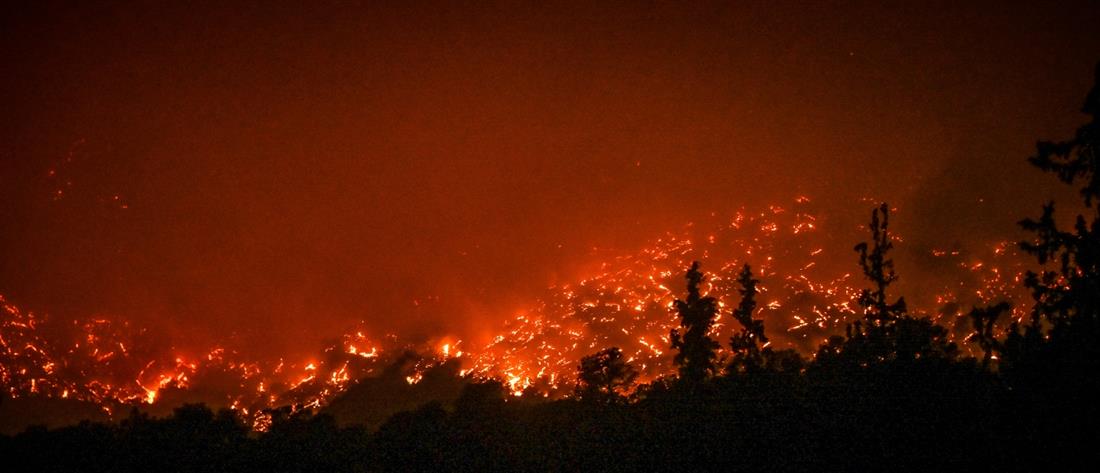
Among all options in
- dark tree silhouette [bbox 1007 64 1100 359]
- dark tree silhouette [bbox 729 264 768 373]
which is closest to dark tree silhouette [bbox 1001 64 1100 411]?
dark tree silhouette [bbox 1007 64 1100 359]

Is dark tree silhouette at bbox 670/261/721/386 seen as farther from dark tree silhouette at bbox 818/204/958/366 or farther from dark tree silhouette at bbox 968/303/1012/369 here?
dark tree silhouette at bbox 968/303/1012/369

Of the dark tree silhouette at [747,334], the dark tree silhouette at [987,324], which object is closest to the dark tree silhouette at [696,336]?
the dark tree silhouette at [747,334]

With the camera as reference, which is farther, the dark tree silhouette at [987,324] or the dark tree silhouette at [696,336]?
the dark tree silhouette at [696,336]

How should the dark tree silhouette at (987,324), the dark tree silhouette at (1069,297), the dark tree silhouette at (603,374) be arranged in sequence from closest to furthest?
1. the dark tree silhouette at (1069,297)
2. the dark tree silhouette at (987,324)
3. the dark tree silhouette at (603,374)

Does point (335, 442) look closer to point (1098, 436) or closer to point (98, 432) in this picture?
point (98, 432)

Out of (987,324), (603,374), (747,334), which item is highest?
(747,334)

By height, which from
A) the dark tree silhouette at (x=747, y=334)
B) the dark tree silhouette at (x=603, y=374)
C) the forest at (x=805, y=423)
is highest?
the dark tree silhouette at (x=747, y=334)

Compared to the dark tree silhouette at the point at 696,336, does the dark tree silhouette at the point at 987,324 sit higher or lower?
lower

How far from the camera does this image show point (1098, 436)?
12.5 metres

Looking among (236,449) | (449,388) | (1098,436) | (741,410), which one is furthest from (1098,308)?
(449,388)

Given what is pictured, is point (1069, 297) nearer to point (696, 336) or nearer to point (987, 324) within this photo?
point (987, 324)

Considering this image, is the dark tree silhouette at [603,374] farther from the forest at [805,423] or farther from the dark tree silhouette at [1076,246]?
the dark tree silhouette at [1076,246]

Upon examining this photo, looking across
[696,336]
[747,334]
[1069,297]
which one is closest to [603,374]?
[696,336]

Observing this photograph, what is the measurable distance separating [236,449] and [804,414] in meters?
21.3
